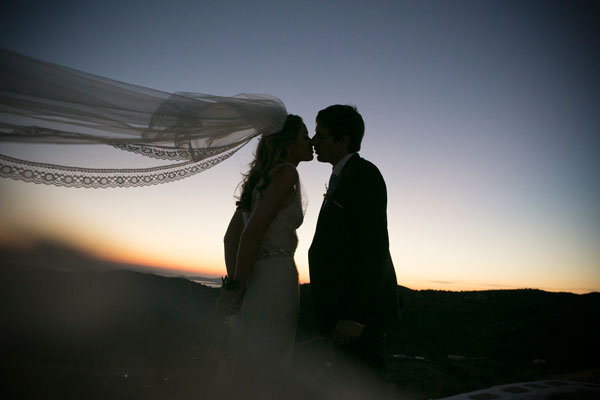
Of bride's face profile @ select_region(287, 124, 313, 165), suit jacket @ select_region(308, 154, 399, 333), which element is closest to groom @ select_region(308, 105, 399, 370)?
suit jacket @ select_region(308, 154, 399, 333)

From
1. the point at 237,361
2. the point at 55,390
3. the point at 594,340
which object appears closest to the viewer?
the point at 237,361

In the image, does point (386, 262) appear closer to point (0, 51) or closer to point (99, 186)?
point (99, 186)

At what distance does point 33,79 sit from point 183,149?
0.91 meters

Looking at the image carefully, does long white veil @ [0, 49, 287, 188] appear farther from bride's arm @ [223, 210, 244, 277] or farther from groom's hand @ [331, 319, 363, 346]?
groom's hand @ [331, 319, 363, 346]

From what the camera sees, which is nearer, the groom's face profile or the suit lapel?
the suit lapel

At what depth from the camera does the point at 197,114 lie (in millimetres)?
2455

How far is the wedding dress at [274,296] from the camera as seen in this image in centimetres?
217

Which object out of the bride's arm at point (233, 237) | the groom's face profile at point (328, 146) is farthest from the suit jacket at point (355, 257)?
the bride's arm at point (233, 237)

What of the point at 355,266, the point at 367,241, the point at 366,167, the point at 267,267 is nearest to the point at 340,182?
the point at 366,167

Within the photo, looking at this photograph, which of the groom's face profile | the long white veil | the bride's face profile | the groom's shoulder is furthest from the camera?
the groom's face profile

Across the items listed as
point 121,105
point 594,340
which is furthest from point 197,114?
point 594,340

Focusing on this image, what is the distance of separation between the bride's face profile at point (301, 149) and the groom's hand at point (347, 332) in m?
1.13

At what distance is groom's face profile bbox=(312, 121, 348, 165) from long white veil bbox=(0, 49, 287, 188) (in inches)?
11.5

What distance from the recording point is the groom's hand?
6.64ft
